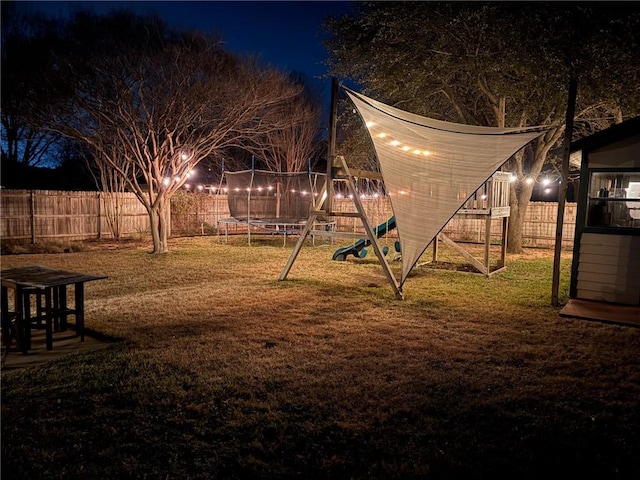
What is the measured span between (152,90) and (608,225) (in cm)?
1019

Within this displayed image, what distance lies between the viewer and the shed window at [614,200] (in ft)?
22.0

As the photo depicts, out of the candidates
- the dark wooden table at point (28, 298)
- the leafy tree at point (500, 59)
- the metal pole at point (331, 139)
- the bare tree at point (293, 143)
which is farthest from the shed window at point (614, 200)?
the bare tree at point (293, 143)

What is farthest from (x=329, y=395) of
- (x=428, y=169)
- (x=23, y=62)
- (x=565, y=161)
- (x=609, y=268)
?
(x=23, y=62)

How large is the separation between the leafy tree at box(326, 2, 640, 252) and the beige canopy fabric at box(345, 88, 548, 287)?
6.67ft

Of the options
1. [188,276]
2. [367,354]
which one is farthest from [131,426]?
[188,276]

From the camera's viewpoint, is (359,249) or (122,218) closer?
(359,249)

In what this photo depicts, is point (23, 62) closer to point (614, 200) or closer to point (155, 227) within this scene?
point (155, 227)

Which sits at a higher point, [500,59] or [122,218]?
[500,59]

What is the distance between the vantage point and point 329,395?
3.66 metres

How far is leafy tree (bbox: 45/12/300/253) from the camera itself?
11109 mm

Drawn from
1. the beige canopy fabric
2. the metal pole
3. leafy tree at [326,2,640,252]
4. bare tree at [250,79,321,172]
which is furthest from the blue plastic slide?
bare tree at [250,79,321,172]

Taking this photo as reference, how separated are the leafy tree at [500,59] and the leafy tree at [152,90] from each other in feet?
10.1

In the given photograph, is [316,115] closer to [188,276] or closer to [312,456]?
[188,276]

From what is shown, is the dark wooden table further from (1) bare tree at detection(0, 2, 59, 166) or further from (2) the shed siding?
(1) bare tree at detection(0, 2, 59, 166)
